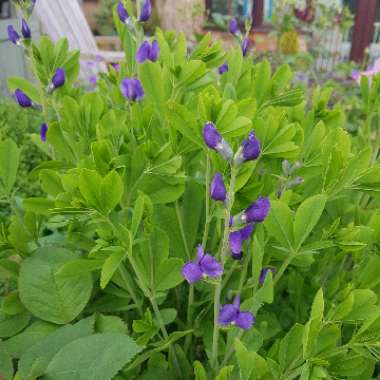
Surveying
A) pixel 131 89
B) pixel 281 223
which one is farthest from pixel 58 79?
pixel 281 223

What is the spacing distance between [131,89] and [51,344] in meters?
0.33

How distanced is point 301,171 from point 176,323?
276mm

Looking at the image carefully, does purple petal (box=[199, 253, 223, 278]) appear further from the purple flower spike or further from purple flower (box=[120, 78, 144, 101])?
purple flower (box=[120, 78, 144, 101])

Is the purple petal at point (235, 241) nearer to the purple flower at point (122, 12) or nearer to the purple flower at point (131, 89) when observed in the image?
the purple flower at point (131, 89)

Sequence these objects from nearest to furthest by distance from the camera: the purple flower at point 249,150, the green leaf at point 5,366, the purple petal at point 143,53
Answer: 1. the purple flower at point 249,150
2. the green leaf at point 5,366
3. the purple petal at point 143,53

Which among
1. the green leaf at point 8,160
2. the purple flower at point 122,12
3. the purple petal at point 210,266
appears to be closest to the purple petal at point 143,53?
the purple flower at point 122,12

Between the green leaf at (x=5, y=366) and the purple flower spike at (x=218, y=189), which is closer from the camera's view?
the purple flower spike at (x=218, y=189)

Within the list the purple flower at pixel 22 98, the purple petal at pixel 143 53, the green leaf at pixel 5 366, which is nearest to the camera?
the green leaf at pixel 5 366

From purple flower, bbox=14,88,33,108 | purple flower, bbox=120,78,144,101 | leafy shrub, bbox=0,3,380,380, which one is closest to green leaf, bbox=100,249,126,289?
leafy shrub, bbox=0,3,380,380

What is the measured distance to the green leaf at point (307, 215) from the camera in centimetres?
48

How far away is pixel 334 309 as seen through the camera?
1.54 ft

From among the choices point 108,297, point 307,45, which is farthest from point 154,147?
point 307,45

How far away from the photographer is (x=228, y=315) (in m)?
0.46

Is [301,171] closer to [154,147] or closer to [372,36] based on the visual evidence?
[154,147]
